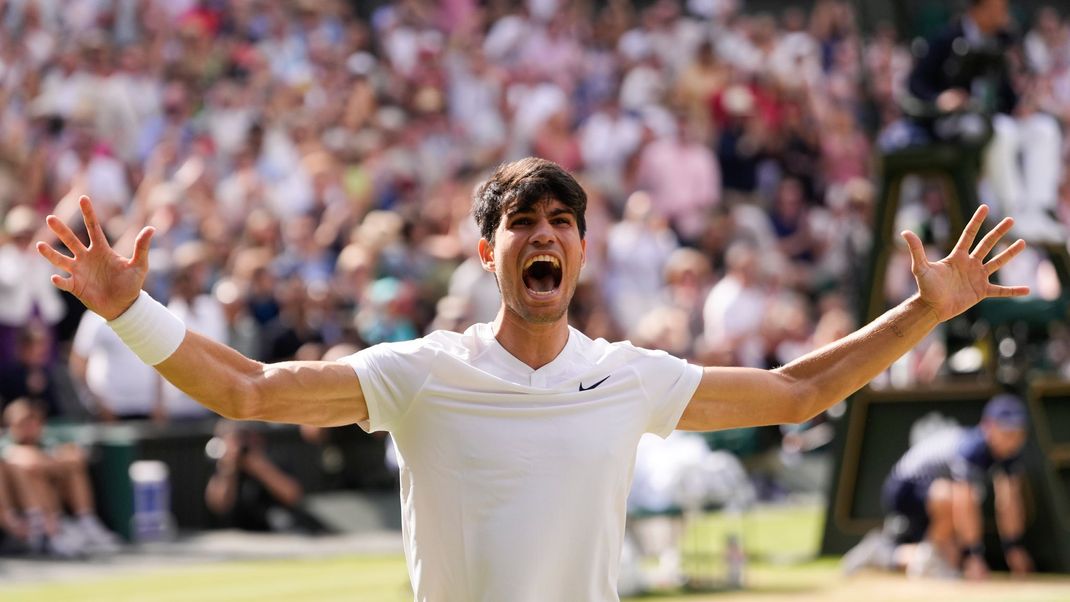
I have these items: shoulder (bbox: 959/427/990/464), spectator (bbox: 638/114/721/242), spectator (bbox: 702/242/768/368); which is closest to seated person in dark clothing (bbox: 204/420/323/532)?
spectator (bbox: 702/242/768/368)

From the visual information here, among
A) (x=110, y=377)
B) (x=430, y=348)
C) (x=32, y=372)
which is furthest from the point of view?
(x=110, y=377)

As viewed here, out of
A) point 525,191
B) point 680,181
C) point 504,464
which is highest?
point 680,181

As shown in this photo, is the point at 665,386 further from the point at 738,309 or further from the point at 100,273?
the point at 738,309

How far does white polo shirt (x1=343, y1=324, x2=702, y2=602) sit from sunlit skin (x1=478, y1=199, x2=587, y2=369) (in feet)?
0.17

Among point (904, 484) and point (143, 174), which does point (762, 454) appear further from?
point (143, 174)

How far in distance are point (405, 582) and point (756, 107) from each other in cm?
1050

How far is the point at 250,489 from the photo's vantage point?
551 inches

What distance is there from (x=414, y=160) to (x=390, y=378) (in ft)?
45.1

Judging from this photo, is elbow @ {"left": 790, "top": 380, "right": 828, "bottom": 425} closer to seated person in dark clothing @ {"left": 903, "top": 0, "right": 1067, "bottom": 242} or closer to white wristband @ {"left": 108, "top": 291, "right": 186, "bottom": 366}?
white wristband @ {"left": 108, "top": 291, "right": 186, "bottom": 366}

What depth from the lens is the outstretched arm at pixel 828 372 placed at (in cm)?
415

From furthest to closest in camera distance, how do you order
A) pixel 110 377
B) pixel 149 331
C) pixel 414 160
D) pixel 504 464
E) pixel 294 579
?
pixel 414 160, pixel 110 377, pixel 294 579, pixel 504 464, pixel 149 331

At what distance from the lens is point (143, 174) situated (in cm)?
1570

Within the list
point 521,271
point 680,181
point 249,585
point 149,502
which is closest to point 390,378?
point 521,271

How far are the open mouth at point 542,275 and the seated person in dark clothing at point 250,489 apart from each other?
10.1 metres
